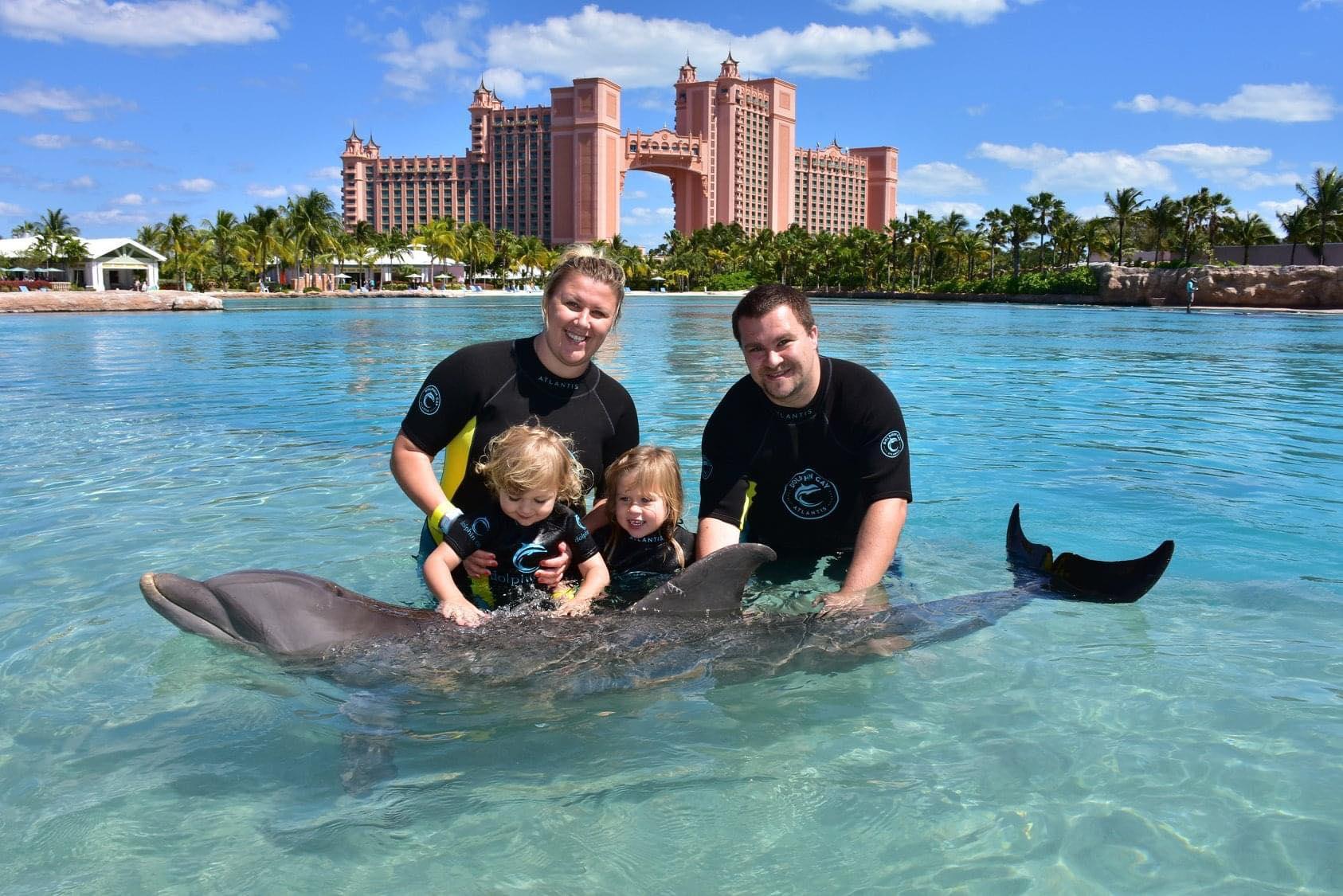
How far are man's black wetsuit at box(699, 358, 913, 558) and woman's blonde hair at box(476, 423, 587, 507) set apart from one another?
704mm

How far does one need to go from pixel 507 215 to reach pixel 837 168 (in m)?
60.0

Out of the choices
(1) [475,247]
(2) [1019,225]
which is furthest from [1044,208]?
(1) [475,247]

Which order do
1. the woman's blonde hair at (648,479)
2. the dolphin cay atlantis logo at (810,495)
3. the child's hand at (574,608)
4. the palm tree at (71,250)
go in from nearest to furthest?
the child's hand at (574,608), the woman's blonde hair at (648,479), the dolphin cay atlantis logo at (810,495), the palm tree at (71,250)

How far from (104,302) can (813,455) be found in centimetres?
4932

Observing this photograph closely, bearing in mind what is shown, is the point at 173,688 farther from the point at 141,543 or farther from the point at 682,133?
the point at 682,133

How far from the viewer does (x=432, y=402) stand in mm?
4020

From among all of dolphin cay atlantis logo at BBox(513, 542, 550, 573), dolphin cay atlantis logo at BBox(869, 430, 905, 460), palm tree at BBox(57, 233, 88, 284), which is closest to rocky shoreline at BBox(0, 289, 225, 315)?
palm tree at BBox(57, 233, 88, 284)

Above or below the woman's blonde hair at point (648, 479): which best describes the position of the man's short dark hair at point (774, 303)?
above

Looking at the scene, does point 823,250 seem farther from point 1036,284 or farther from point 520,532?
point 520,532

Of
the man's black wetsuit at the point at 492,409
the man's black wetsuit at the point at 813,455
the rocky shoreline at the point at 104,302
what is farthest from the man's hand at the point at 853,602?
the rocky shoreline at the point at 104,302

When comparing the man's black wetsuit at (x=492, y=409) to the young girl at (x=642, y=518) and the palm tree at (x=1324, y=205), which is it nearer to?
the young girl at (x=642, y=518)

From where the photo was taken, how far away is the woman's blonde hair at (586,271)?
12.7ft

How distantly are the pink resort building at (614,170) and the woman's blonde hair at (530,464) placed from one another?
127 metres

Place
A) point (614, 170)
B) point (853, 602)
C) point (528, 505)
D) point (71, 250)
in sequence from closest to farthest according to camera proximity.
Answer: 1. point (528, 505)
2. point (853, 602)
3. point (71, 250)
4. point (614, 170)
